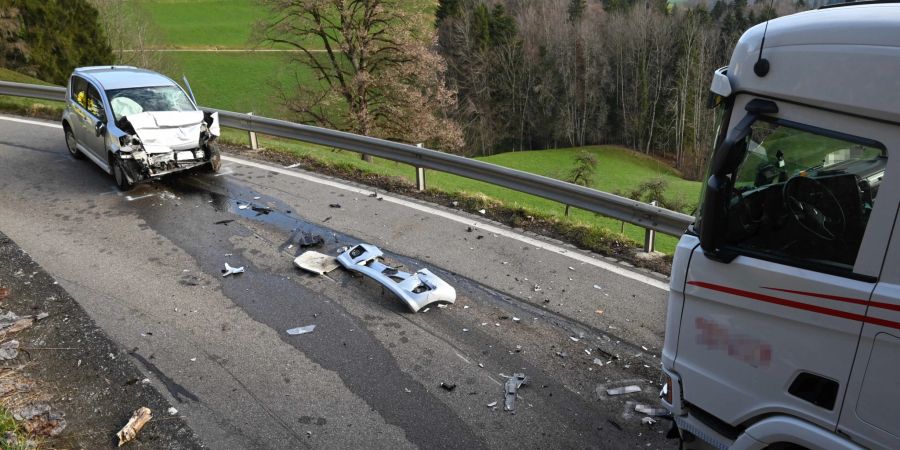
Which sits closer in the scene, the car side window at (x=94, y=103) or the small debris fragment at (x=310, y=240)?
the small debris fragment at (x=310, y=240)

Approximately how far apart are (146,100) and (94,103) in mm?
961

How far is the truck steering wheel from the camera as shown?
3244 millimetres

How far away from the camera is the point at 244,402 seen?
489cm

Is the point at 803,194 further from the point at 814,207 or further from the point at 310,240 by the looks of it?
the point at 310,240

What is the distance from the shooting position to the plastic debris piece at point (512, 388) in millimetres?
4865

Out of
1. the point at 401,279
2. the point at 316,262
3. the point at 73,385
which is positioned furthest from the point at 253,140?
the point at 73,385

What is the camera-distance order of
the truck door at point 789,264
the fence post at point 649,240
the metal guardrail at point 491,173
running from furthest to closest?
the fence post at point 649,240, the metal guardrail at point 491,173, the truck door at point 789,264

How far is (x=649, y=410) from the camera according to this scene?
189 inches

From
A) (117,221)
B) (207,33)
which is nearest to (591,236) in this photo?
(117,221)

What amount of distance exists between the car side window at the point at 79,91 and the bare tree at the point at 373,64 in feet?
57.6

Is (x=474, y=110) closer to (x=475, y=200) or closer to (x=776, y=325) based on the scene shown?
(x=475, y=200)

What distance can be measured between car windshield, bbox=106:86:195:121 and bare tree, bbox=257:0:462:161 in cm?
1818

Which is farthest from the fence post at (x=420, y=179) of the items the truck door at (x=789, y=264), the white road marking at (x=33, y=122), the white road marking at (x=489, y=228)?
the white road marking at (x=33, y=122)

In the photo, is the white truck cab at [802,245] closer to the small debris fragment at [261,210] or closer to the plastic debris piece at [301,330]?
the plastic debris piece at [301,330]
